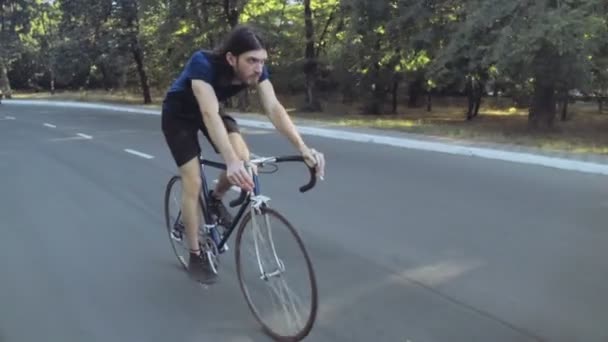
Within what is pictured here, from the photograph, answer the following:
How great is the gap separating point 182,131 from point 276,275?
1.25 m

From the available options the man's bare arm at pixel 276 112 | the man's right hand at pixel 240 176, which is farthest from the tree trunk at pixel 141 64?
the man's right hand at pixel 240 176

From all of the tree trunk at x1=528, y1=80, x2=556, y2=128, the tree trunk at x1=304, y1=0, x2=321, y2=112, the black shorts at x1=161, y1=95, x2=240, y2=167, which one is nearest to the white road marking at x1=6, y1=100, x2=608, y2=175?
the tree trunk at x1=528, y1=80, x2=556, y2=128

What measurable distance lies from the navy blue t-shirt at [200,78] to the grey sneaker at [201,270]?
3.51 feet

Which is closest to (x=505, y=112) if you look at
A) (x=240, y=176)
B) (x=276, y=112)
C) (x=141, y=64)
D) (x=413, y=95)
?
(x=413, y=95)

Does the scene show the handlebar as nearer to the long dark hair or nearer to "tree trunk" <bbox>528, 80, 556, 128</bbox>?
the long dark hair

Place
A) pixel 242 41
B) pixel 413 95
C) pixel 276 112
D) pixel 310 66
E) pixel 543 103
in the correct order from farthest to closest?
pixel 413 95, pixel 310 66, pixel 543 103, pixel 276 112, pixel 242 41

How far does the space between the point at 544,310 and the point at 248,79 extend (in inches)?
99.1

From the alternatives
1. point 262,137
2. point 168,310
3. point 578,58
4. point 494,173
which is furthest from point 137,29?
point 168,310

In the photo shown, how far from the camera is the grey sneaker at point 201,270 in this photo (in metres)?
4.66

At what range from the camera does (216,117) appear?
391cm

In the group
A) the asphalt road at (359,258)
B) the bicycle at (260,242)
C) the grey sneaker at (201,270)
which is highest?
the bicycle at (260,242)

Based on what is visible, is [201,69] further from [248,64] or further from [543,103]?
[543,103]

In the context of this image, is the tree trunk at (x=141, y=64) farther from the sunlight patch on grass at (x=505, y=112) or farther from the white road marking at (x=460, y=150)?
the white road marking at (x=460, y=150)

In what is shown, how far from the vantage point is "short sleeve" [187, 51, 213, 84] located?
3982mm
